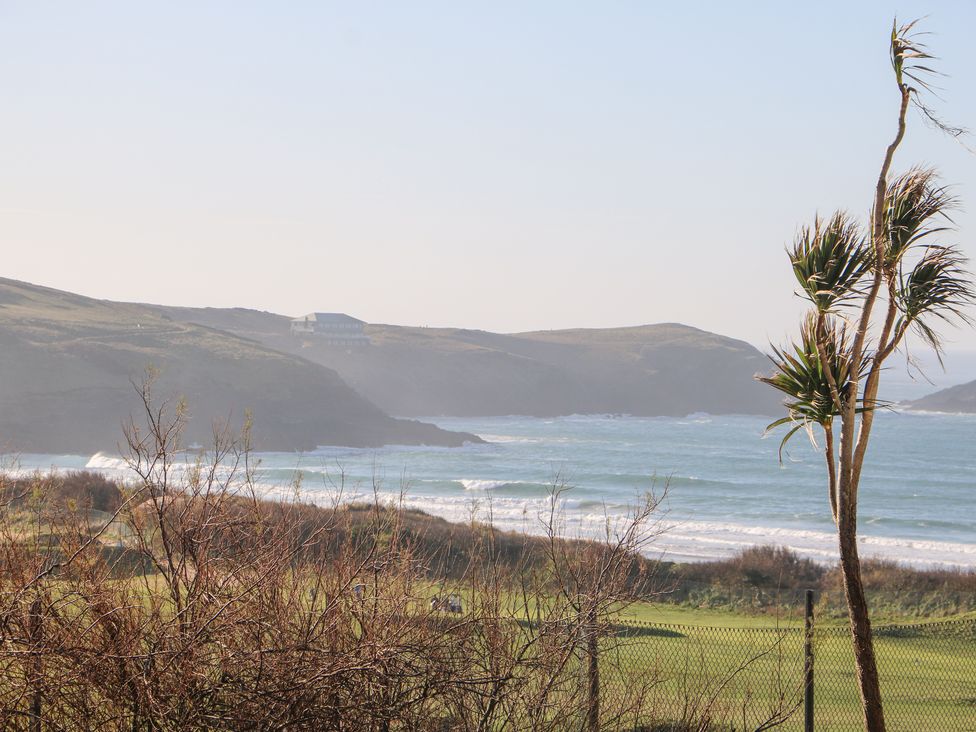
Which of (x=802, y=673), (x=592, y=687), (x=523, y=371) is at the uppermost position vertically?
(x=523, y=371)

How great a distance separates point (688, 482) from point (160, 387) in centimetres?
4289

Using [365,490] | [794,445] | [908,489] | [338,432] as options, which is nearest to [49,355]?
[338,432]

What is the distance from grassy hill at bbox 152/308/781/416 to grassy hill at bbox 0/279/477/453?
34889 millimetres

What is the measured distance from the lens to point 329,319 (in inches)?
6122

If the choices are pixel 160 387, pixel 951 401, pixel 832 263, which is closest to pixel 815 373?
pixel 832 263

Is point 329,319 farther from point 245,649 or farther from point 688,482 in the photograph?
point 245,649

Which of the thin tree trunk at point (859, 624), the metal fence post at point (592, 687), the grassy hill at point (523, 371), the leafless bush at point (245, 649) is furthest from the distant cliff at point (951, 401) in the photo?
the leafless bush at point (245, 649)

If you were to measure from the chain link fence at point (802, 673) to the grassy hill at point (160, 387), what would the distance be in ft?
201

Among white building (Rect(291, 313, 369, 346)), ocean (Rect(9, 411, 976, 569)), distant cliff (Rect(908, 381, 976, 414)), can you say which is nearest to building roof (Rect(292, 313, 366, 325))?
white building (Rect(291, 313, 369, 346))

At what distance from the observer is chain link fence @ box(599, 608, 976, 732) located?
946 centimetres

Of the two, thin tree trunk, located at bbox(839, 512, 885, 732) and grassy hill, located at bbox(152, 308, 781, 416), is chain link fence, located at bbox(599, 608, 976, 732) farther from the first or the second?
grassy hill, located at bbox(152, 308, 781, 416)

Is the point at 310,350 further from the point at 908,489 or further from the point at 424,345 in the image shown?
the point at 908,489

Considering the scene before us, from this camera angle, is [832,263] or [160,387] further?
[160,387]

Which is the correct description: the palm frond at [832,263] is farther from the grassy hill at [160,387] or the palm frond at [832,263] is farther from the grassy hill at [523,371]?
the grassy hill at [523,371]
